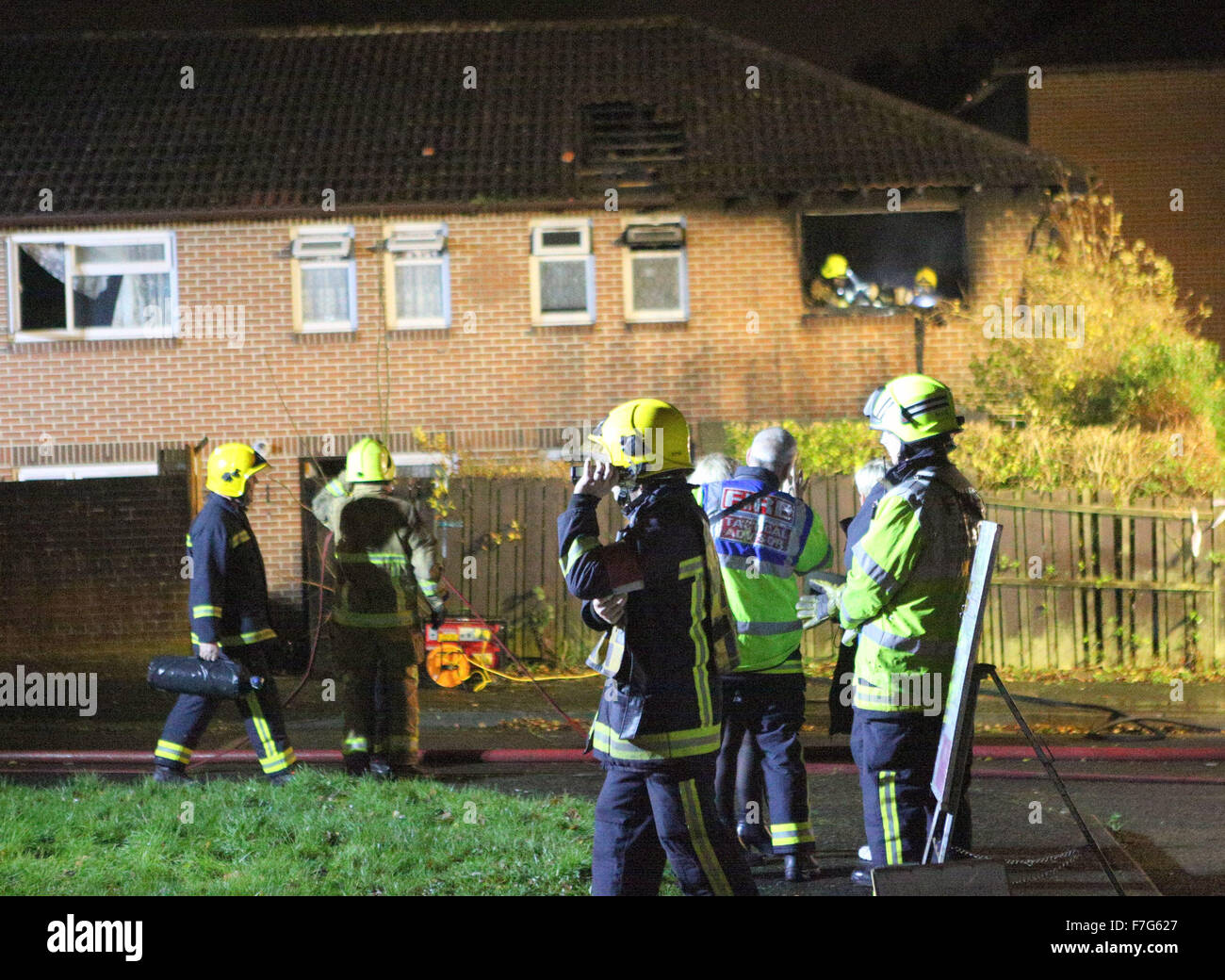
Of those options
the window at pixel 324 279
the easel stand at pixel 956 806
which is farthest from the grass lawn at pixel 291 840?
the window at pixel 324 279

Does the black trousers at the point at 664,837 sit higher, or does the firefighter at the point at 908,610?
the firefighter at the point at 908,610

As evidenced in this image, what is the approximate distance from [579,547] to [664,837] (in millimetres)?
959

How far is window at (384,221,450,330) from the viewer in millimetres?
16125

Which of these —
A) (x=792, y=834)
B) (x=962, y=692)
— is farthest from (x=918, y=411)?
(x=792, y=834)

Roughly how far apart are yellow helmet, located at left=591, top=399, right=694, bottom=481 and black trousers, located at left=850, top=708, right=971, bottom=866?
1.23 metres

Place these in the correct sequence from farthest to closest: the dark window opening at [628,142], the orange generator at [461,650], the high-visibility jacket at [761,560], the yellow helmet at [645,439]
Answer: the dark window opening at [628,142], the orange generator at [461,650], the high-visibility jacket at [761,560], the yellow helmet at [645,439]

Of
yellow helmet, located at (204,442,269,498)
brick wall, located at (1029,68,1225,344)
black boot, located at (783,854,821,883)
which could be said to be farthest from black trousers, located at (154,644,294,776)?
brick wall, located at (1029,68,1225,344)

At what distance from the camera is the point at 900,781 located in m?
4.64

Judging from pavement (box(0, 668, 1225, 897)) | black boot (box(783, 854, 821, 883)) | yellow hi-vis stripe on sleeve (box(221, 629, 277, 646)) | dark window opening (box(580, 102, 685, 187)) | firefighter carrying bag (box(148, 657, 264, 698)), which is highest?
dark window opening (box(580, 102, 685, 187))

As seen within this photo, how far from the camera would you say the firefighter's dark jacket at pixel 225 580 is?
267 inches

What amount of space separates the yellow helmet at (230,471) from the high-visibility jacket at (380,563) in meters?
0.67

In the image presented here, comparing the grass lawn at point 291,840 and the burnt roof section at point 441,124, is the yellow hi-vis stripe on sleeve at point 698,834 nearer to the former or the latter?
the grass lawn at point 291,840

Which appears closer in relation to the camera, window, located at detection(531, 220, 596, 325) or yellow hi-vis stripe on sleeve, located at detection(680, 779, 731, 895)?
yellow hi-vis stripe on sleeve, located at detection(680, 779, 731, 895)

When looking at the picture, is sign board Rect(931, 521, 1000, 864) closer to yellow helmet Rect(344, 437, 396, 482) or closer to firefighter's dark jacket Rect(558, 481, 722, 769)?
firefighter's dark jacket Rect(558, 481, 722, 769)
